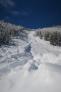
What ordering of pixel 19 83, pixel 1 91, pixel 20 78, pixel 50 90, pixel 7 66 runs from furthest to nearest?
pixel 7 66 < pixel 20 78 < pixel 19 83 < pixel 1 91 < pixel 50 90

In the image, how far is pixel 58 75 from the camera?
7.97 feet

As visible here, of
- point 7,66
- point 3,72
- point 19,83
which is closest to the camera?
point 19,83

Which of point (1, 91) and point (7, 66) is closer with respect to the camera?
point (1, 91)

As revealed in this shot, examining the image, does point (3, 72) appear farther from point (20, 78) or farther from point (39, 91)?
point (39, 91)

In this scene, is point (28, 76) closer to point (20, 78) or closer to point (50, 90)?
point (20, 78)

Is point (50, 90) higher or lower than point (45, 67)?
lower

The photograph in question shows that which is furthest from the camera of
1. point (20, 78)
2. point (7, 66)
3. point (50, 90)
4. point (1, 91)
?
point (7, 66)

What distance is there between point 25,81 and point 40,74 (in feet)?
1.03

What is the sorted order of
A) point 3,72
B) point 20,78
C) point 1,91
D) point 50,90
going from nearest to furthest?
1. point 50,90
2. point 1,91
3. point 20,78
4. point 3,72

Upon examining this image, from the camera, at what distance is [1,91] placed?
237 centimetres

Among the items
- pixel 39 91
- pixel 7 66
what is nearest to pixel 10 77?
pixel 7 66

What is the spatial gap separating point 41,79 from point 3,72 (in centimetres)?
105

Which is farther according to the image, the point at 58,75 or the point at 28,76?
the point at 28,76

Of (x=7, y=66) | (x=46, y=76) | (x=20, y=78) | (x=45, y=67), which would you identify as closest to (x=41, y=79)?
(x=46, y=76)
